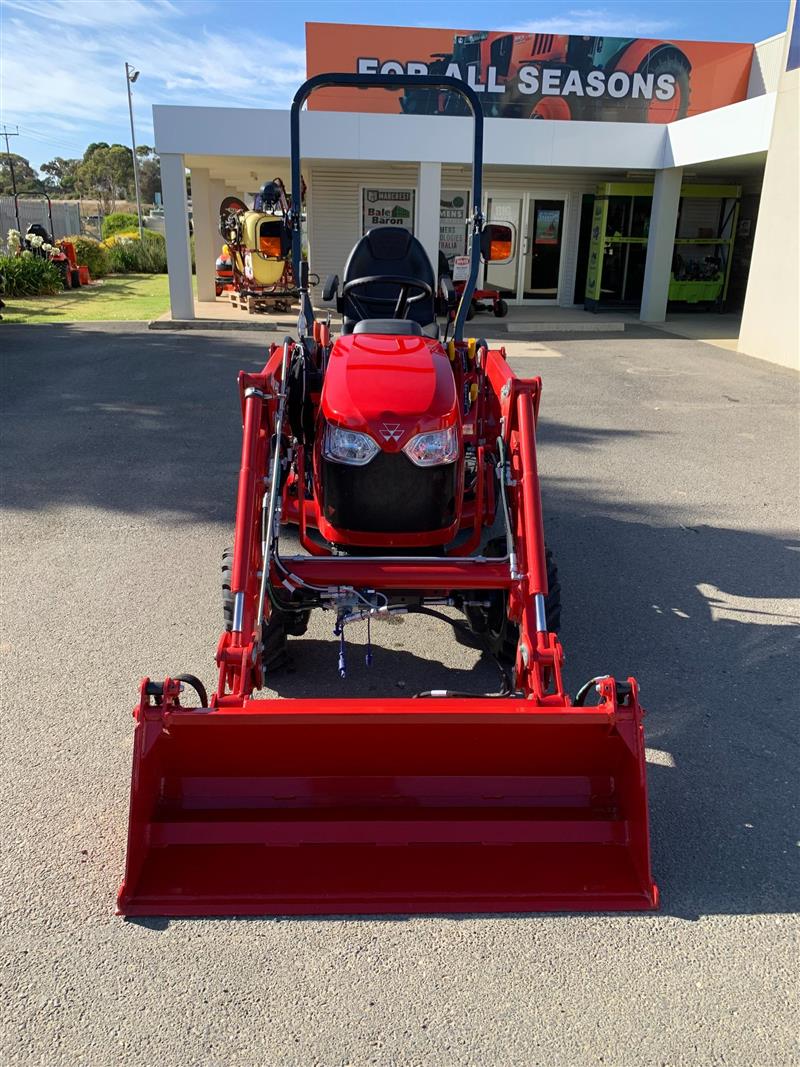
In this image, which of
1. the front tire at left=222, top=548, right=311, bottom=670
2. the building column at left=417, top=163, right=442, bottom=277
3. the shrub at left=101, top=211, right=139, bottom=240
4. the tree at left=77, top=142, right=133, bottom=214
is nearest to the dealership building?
the building column at left=417, top=163, right=442, bottom=277

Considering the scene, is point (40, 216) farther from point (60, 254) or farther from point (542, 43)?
point (542, 43)

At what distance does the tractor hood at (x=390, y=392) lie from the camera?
11.3 feet

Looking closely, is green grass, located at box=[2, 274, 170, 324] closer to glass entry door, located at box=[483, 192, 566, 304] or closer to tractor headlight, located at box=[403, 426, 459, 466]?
glass entry door, located at box=[483, 192, 566, 304]

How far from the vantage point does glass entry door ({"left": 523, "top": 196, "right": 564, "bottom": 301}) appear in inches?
731

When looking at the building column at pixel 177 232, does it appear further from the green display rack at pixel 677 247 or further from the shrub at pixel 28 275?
the green display rack at pixel 677 247

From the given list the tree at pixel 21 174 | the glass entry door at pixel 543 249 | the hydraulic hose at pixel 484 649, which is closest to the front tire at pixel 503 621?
the hydraulic hose at pixel 484 649

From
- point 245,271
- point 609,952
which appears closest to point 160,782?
point 609,952

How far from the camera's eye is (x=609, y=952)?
237cm

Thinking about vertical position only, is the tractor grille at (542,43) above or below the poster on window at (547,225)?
above

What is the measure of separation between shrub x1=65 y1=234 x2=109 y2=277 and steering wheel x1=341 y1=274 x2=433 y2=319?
20510 mm

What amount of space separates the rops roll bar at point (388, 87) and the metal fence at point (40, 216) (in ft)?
94.1

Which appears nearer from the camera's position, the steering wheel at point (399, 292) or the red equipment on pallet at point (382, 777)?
the red equipment on pallet at point (382, 777)

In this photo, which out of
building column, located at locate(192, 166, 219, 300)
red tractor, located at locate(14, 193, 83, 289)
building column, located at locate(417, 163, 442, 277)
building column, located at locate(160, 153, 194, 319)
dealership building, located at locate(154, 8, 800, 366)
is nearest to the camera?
dealership building, located at locate(154, 8, 800, 366)

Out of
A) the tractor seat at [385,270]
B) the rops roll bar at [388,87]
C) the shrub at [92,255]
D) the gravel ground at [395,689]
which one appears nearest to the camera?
the gravel ground at [395,689]
